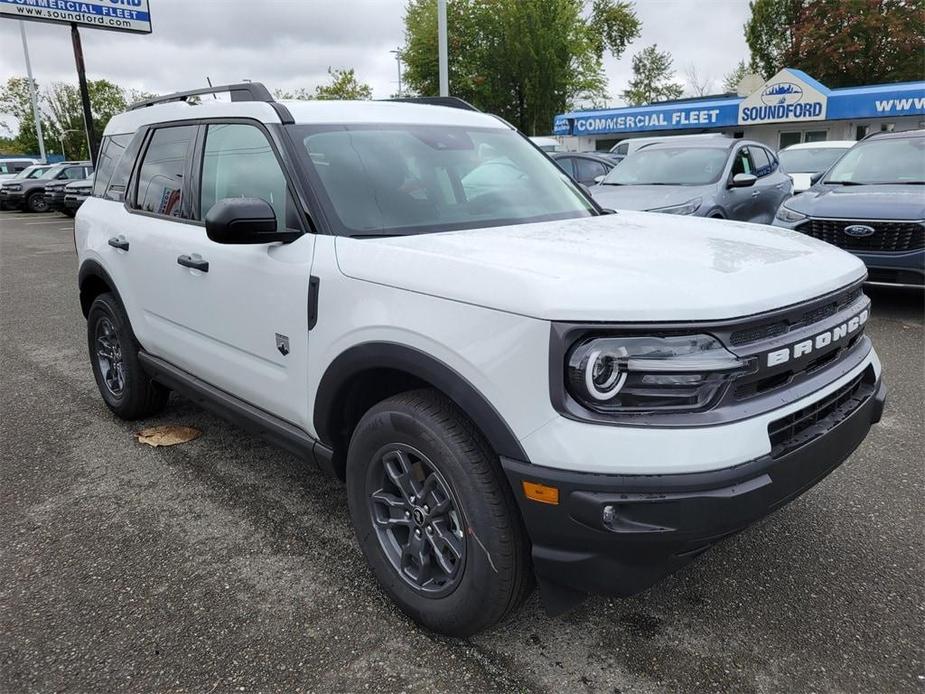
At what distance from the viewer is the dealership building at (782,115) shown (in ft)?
81.6

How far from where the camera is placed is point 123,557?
2.93 m

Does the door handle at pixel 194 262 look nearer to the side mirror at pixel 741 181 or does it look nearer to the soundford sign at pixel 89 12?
the side mirror at pixel 741 181

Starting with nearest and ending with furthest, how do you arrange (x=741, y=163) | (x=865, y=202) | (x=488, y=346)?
1. (x=488, y=346)
2. (x=865, y=202)
3. (x=741, y=163)

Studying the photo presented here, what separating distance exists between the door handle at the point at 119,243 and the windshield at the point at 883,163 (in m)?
6.98

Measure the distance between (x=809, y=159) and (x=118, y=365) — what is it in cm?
1370

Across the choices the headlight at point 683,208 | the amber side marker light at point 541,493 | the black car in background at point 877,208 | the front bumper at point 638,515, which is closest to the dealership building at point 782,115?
the black car in background at point 877,208

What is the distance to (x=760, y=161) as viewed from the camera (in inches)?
369

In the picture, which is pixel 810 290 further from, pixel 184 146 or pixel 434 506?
pixel 184 146

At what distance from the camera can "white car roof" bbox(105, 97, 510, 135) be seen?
9.77 feet

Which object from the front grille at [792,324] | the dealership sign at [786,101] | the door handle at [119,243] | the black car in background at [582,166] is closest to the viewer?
the front grille at [792,324]

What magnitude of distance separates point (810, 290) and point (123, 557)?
9.14 ft

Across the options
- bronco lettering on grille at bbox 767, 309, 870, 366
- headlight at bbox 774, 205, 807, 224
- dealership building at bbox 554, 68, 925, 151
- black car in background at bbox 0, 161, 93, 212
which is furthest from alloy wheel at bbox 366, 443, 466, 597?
black car in background at bbox 0, 161, 93, 212

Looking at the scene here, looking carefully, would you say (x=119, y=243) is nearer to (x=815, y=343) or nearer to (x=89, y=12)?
(x=815, y=343)

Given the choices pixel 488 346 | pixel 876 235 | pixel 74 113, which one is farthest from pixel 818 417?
pixel 74 113
